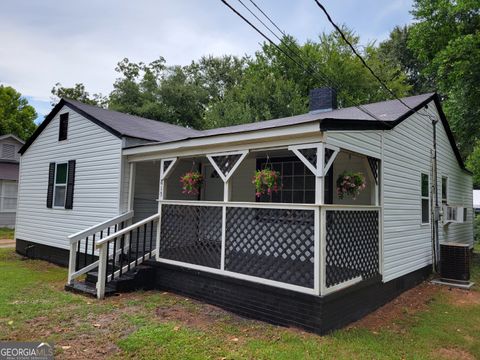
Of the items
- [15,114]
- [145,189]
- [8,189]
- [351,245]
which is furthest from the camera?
[15,114]

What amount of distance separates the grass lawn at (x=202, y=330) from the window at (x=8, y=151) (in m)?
14.6

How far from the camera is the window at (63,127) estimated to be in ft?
30.6

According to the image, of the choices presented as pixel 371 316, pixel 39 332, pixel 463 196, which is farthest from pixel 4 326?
pixel 463 196

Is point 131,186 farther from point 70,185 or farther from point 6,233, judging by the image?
point 6,233

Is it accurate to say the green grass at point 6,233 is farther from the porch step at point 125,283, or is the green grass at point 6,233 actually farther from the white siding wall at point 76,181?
the porch step at point 125,283

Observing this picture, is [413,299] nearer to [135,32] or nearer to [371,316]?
[371,316]

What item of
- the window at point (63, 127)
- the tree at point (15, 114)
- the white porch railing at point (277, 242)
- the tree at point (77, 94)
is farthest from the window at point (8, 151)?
the white porch railing at point (277, 242)

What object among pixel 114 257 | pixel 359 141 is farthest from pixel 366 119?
pixel 114 257

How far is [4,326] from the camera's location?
14.3 ft

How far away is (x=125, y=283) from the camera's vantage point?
20.1ft

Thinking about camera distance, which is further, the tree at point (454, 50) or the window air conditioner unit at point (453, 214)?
the tree at point (454, 50)

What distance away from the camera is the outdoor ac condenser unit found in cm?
720

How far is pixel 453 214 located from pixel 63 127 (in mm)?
11277

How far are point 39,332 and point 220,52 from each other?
100ft
